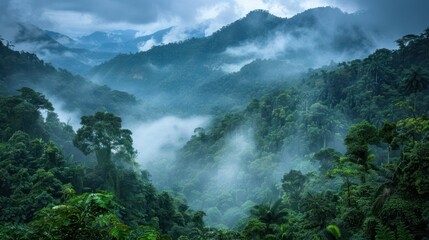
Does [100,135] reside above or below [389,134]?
above

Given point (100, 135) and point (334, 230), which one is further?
point (100, 135)

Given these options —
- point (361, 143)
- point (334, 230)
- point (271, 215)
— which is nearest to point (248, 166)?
point (271, 215)

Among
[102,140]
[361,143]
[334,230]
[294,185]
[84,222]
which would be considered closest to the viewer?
[84,222]

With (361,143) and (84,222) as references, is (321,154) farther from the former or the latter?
(84,222)

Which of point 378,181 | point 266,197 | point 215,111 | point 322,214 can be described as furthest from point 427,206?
point 215,111

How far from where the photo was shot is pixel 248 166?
97.2m

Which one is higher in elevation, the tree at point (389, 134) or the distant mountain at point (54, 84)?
the distant mountain at point (54, 84)

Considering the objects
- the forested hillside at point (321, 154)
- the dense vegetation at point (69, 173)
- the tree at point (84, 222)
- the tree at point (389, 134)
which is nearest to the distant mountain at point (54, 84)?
the forested hillside at point (321, 154)

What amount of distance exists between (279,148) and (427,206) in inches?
3230

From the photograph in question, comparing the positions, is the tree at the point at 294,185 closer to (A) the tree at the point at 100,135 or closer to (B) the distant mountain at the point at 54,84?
(A) the tree at the point at 100,135

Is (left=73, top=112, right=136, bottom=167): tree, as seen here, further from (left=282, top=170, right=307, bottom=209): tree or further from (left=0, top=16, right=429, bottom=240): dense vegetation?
(left=282, top=170, right=307, bottom=209): tree

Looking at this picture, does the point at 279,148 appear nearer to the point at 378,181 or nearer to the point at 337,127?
the point at 337,127

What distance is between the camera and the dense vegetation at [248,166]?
15211mm

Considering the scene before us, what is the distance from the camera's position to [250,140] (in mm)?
107938
